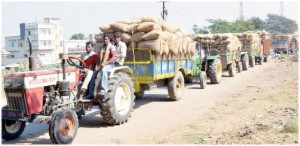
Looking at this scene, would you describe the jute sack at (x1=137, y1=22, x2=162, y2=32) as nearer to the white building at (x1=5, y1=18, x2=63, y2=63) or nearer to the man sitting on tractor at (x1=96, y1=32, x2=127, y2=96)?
the man sitting on tractor at (x1=96, y1=32, x2=127, y2=96)

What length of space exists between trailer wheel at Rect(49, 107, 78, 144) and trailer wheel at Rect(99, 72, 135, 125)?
3.45 ft

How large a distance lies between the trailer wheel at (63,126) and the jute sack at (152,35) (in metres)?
3.60

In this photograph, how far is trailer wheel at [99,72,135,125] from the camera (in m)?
7.81

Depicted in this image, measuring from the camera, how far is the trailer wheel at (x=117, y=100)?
7.81 m

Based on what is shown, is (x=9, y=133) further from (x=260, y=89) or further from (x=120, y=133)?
(x=260, y=89)

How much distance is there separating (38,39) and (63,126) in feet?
216

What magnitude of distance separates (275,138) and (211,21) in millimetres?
53131

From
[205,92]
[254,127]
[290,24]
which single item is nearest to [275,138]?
[254,127]

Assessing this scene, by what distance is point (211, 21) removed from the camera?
58.3 metres

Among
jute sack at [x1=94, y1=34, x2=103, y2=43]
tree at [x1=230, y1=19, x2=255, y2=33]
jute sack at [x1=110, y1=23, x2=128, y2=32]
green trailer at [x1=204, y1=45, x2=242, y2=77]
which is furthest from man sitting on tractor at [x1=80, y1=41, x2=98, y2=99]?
tree at [x1=230, y1=19, x2=255, y2=33]

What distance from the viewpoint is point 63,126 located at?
21.6ft

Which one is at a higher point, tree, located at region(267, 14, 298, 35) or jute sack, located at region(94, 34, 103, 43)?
tree, located at region(267, 14, 298, 35)

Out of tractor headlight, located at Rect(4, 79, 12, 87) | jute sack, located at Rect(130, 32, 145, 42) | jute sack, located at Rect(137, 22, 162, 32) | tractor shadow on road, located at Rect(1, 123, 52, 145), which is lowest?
tractor shadow on road, located at Rect(1, 123, 52, 145)

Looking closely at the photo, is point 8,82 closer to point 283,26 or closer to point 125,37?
point 125,37
